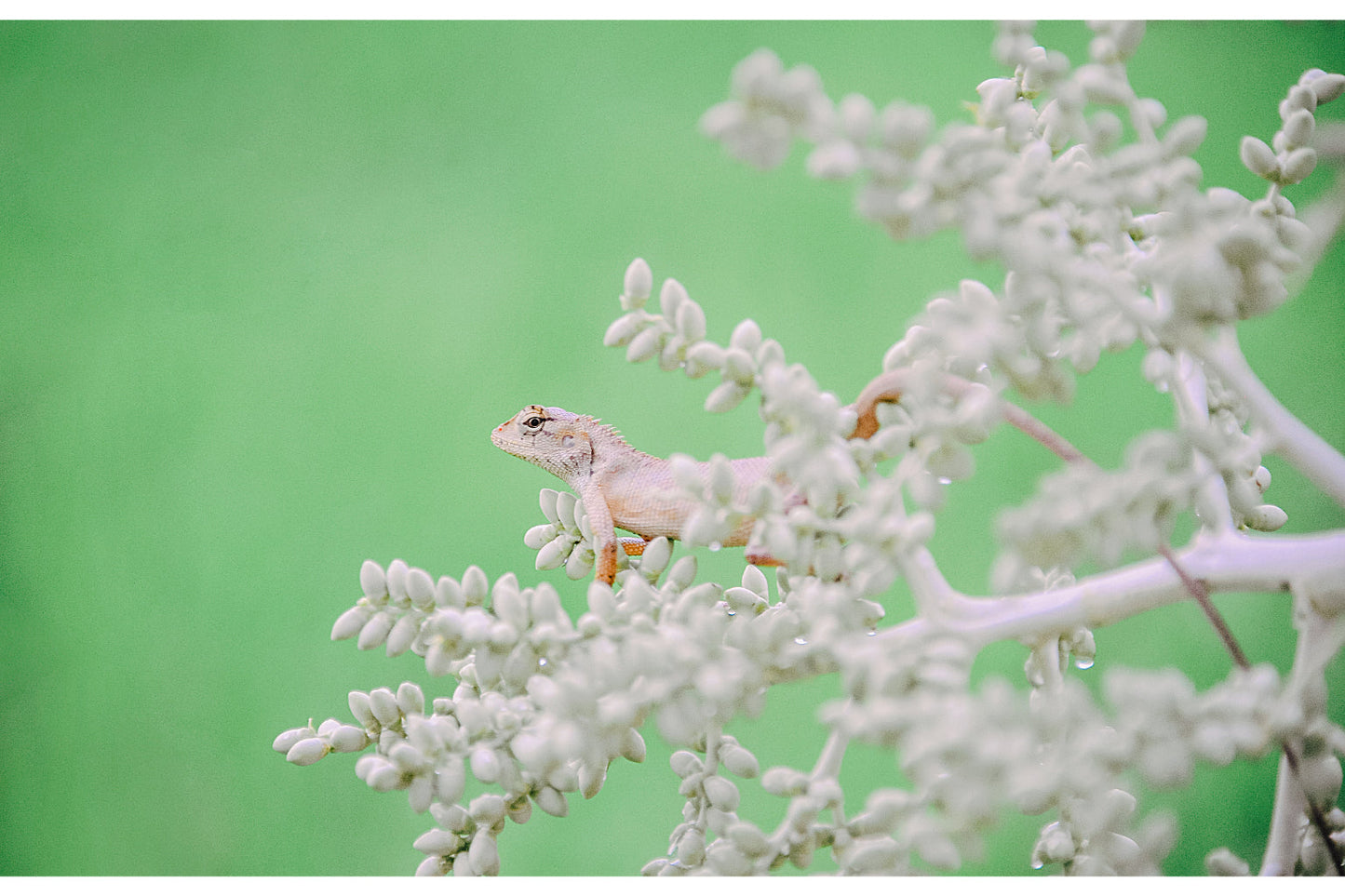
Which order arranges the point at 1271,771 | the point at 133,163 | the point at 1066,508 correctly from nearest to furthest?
the point at 1066,508
the point at 1271,771
the point at 133,163

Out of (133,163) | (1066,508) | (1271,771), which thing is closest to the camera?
(1066,508)

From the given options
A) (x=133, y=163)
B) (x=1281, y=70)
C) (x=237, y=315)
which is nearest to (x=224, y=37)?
(x=133, y=163)

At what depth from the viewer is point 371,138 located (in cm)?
106

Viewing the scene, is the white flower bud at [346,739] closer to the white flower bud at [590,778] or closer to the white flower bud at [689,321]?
the white flower bud at [590,778]

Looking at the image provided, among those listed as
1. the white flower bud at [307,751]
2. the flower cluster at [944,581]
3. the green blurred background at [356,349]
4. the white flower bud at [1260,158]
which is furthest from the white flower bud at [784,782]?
the green blurred background at [356,349]

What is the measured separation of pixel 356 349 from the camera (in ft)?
3.48

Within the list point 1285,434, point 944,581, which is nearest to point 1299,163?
point 1285,434

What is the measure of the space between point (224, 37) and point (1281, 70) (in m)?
1.11

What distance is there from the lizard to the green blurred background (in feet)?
1.54

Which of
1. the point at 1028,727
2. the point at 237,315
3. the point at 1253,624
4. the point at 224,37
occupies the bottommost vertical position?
the point at 1028,727

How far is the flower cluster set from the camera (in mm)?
323

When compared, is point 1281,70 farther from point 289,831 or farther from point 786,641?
point 289,831

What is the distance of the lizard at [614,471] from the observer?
0.46 metres

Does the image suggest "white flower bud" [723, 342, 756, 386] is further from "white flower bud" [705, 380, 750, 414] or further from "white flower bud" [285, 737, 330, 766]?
"white flower bud" [285, 737, 330, 766]
